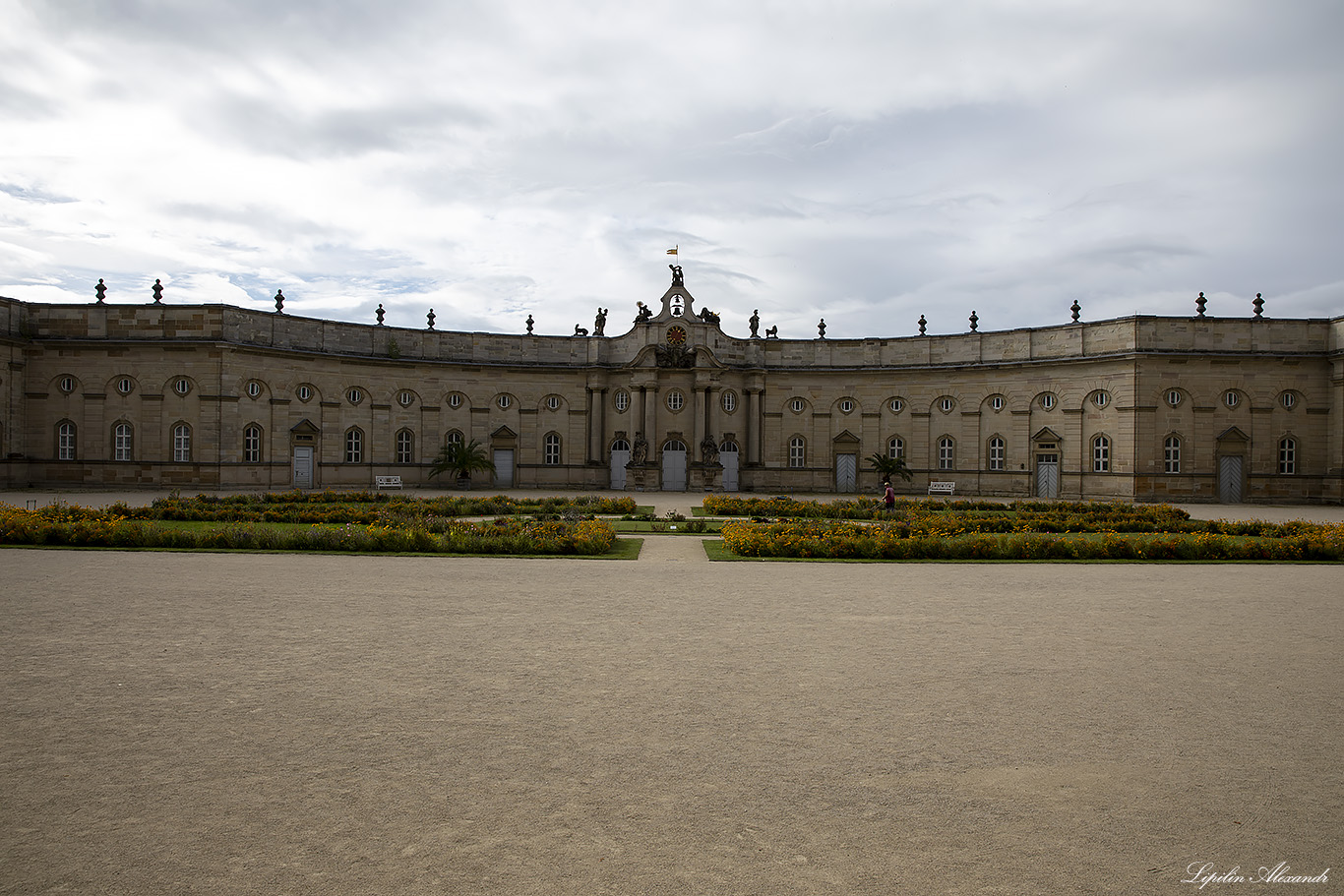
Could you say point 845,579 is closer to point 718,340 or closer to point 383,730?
point 383,730

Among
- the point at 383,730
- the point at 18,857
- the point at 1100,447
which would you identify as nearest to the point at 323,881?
the point at 18,857

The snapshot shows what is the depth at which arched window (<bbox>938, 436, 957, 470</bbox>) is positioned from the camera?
2106 inches

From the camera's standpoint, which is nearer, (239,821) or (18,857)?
(18,857)

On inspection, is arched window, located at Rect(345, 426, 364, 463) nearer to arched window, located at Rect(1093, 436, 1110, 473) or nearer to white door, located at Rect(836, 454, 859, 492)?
white door, located at Rect(836, 454, 859, 492)

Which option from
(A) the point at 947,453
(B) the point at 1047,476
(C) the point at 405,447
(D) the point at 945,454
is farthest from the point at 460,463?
(B) the point at 1047,476

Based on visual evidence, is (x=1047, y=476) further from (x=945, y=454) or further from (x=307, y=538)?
(x=307, y=538)

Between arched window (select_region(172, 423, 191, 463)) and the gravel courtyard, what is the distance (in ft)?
119

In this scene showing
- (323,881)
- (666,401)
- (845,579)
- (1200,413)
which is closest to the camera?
(323,881)

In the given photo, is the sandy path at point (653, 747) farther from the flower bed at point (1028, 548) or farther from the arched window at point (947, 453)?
the arched window at point (947, 453)

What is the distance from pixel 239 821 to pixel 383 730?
1797 millimetres

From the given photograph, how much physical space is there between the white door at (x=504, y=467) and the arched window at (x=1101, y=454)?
3487 centimetres

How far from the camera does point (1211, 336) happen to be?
46531 mm

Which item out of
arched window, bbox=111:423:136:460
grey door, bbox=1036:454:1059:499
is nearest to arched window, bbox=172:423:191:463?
arched window, bbox=111:423:136:460

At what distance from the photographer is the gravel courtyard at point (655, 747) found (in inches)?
204
